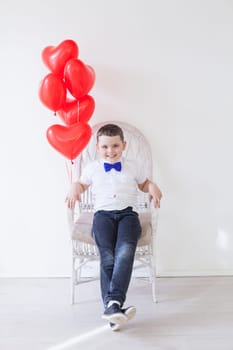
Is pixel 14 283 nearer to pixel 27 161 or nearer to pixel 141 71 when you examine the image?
pixel 27 161

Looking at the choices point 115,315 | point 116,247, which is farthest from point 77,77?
point 115,315

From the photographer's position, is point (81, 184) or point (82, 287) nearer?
point (81, 184)

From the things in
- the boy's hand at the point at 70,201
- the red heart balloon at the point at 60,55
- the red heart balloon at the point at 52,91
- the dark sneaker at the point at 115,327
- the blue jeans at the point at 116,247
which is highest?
the red heart balloon at the point at 60,55

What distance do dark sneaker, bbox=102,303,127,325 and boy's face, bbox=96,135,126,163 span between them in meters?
0.84

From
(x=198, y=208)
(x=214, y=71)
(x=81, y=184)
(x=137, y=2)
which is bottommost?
(x=198, y=208)

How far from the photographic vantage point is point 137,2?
8.34ft

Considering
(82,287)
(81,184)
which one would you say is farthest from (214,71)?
(82,287)

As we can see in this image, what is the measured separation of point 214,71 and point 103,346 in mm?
1827

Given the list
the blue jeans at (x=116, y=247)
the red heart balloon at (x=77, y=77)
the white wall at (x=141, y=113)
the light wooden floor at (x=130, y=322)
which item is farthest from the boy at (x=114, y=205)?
the white wall at (x=141, y=113)

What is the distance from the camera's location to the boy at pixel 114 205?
6.09 ft

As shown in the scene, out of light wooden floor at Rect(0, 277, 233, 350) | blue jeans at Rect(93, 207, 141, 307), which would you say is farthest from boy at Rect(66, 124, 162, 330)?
light wooden floor at Rect(0, 277, 233, 350)

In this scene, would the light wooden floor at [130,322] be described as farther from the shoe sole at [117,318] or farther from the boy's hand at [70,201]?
the boy's hand at [70,201]

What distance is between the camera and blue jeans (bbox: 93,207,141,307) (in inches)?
71.0

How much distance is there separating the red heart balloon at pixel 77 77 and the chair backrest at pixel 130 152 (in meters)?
0.36
